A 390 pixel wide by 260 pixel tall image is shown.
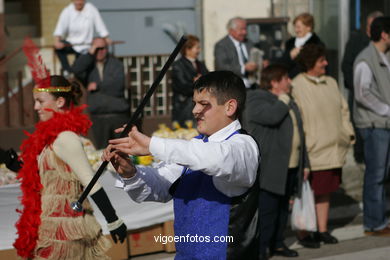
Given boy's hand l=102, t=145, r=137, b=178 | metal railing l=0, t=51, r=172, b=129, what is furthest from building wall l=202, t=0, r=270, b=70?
boy's hand l=102, t=145, r=137, b=178

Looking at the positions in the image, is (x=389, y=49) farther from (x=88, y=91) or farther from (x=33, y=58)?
(x=33, y=58)

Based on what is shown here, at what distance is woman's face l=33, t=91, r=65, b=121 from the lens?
4699mm

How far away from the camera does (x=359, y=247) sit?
24.2 ft

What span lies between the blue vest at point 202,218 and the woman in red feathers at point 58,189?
3.24 feet

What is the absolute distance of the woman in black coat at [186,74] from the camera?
8.81 m

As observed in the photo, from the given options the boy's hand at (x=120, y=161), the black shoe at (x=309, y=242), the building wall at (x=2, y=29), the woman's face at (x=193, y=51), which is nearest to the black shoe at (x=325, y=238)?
the black shoe at (x=309, y=242)

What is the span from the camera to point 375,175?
25.5 feet

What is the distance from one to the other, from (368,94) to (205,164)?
4703mm

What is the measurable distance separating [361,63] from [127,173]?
4.64 metres

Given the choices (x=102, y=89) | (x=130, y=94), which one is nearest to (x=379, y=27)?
(x=102, y=89)

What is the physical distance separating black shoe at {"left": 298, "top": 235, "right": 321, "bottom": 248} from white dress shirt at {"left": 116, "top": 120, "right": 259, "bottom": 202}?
3909 mm

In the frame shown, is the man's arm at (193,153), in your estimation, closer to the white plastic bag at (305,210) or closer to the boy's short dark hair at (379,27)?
the white plastic bag at (305,210)

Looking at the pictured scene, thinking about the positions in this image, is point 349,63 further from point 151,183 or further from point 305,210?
point 151,183

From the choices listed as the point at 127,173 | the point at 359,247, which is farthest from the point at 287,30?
the point at 127,173
